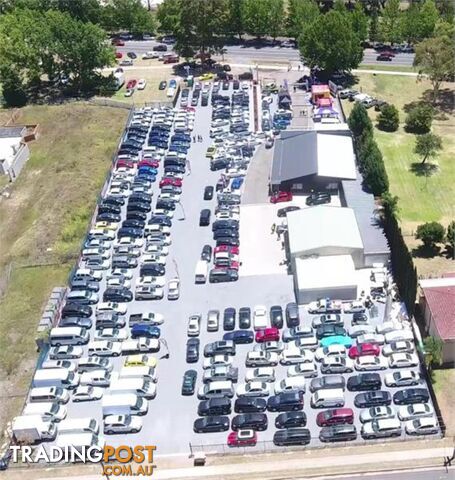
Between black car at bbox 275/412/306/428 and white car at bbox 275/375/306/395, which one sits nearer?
black car at bbox 275/412/306/428

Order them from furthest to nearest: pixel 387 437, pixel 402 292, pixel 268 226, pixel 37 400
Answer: pixel 268 226, pixel 402 292, pixel 37 400, pixel 387 437

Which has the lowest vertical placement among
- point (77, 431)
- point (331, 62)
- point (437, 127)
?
point (77, 431)

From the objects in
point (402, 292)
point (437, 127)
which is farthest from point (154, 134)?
point (402, 292)

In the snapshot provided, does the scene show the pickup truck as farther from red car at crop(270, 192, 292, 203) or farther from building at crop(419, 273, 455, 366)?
building at crop(419, 273, 455, 366)

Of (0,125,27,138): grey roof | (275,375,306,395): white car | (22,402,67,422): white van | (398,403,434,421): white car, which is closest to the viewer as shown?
(398,403,434,421): white car

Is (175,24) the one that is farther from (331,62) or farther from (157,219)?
(157,219)

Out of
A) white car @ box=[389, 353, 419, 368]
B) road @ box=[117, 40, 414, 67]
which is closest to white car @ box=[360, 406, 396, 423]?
white car @ box=[389, 353, 419, 368]

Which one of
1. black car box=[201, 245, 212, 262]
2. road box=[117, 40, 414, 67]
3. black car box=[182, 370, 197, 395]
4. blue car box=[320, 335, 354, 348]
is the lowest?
black car box=[182, 370, 197, 395]

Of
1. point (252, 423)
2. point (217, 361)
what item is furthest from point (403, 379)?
point (217, 361)
